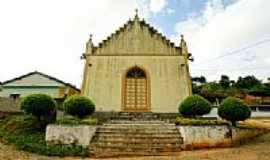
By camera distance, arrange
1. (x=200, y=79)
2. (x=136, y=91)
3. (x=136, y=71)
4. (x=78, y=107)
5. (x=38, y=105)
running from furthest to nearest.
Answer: (x=200, y=79) → (x=136, y=71) → (x=136, y=91) → (x=78, y=107) → (x=38, y=105)

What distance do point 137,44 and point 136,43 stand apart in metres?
0.10

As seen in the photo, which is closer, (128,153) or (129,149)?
(128,153)

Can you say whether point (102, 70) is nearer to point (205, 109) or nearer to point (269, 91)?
point (205, 109)

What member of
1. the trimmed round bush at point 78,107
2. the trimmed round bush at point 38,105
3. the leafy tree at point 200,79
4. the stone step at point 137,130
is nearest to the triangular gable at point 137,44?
the trimmed round bush at point 78,107

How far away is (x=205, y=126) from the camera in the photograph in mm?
14945

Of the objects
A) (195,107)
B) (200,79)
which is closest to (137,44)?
(195,107)

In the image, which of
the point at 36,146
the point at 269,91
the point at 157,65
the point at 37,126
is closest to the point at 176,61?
the point at 157,65

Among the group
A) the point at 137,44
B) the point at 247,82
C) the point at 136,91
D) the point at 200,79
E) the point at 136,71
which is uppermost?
the point at 200,79

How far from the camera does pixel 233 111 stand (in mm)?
15703

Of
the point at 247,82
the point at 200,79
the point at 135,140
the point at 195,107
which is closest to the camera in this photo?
the point at 135,140

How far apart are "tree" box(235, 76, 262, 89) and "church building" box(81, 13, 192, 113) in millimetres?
20111

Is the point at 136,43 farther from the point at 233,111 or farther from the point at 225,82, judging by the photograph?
the point at 225,82

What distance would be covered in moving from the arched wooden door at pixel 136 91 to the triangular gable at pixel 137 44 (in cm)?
145

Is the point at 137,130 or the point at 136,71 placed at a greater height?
the point at 136,71
